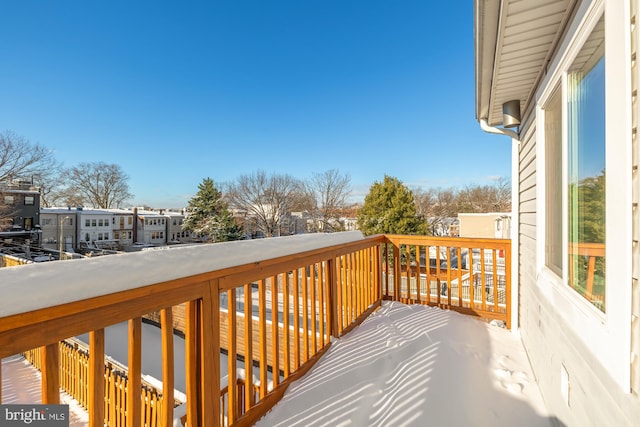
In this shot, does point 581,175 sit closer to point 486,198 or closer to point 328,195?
point 328,195

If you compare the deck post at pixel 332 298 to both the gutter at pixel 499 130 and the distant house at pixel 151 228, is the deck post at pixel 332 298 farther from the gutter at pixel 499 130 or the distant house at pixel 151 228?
the distant house at pixel 151 228

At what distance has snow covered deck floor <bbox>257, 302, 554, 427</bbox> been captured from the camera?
1.59m

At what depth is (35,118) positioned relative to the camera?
57.2 feet

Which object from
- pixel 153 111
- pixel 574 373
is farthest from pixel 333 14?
pixel 153 111

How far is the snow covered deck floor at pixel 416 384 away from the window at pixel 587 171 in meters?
0.91

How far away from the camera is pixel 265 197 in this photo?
19.2 metres

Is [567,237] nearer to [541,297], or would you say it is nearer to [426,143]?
[541,297]

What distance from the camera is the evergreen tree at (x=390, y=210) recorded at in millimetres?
13148

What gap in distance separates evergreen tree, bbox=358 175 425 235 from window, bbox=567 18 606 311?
1176 centimetres

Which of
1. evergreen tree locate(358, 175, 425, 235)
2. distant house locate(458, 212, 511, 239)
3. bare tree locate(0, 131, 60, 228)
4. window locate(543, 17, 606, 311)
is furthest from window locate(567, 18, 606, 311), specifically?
bare tree locate(0, 131, 60, 228)

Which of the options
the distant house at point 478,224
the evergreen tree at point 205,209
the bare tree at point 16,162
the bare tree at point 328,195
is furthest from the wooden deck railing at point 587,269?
the bare tree at point 16,162

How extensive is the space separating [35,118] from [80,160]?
6011 millimetres

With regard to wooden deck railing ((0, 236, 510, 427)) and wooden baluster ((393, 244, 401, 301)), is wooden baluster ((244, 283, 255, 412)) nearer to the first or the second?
wooden deck railing ((0, 236, 510, 427))

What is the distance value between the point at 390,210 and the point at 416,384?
11.7m
